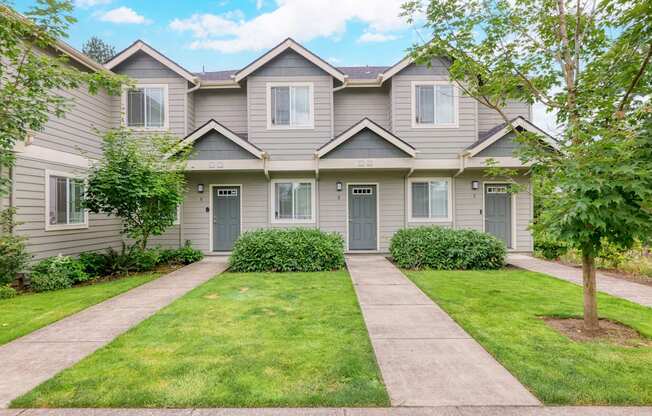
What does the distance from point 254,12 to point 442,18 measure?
14479mm

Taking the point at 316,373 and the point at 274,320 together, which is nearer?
the point at 316,373

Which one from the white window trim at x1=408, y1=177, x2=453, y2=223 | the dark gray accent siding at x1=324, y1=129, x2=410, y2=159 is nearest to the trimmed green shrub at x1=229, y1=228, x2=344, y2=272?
the dark gray accent siding at x1=324, y1=129, x2=410, y2=159

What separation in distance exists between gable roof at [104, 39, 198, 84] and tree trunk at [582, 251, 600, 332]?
11708 millimetres

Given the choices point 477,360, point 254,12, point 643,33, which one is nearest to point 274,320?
point 477,360

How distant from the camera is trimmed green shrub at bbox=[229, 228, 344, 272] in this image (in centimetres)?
880

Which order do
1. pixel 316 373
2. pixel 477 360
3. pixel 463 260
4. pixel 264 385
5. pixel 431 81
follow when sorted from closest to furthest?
pixel 264 385 < pixel 316 373 < pixel 477 360 < pixel 463 260 < pixel 431 81

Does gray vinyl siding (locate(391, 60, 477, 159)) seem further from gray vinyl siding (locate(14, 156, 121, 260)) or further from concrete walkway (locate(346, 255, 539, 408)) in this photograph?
gray vinyl siding (locate(14, 156, 121, 260))

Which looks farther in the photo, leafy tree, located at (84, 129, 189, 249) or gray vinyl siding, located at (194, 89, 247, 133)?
gray vinyl siding, located at (194, 89, 247, 133)

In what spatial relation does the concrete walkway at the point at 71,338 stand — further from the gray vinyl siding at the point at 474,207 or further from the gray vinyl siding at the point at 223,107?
the gray vinyl siding at the point at 474,207

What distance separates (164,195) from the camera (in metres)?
9.04

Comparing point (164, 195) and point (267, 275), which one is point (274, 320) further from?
point (164, 195)

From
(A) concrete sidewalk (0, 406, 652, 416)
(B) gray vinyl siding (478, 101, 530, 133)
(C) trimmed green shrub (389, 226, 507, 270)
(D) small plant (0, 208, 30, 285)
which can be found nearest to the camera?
(A) concrete sidewalk (0, 406, 652, 416)

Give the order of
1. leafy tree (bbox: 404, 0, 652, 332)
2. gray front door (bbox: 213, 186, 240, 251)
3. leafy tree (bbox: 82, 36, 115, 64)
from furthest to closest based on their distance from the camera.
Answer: leafy tree (bbox: 82, 36, 115, 64), gray front door (bbox: 213, 186, 240, 251), leafy tree (bbox: 404, 0, 652, 332)

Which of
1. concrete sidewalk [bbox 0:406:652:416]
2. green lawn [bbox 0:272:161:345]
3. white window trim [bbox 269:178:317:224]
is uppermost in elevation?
white window trim [bbox 269:178:317:224]
